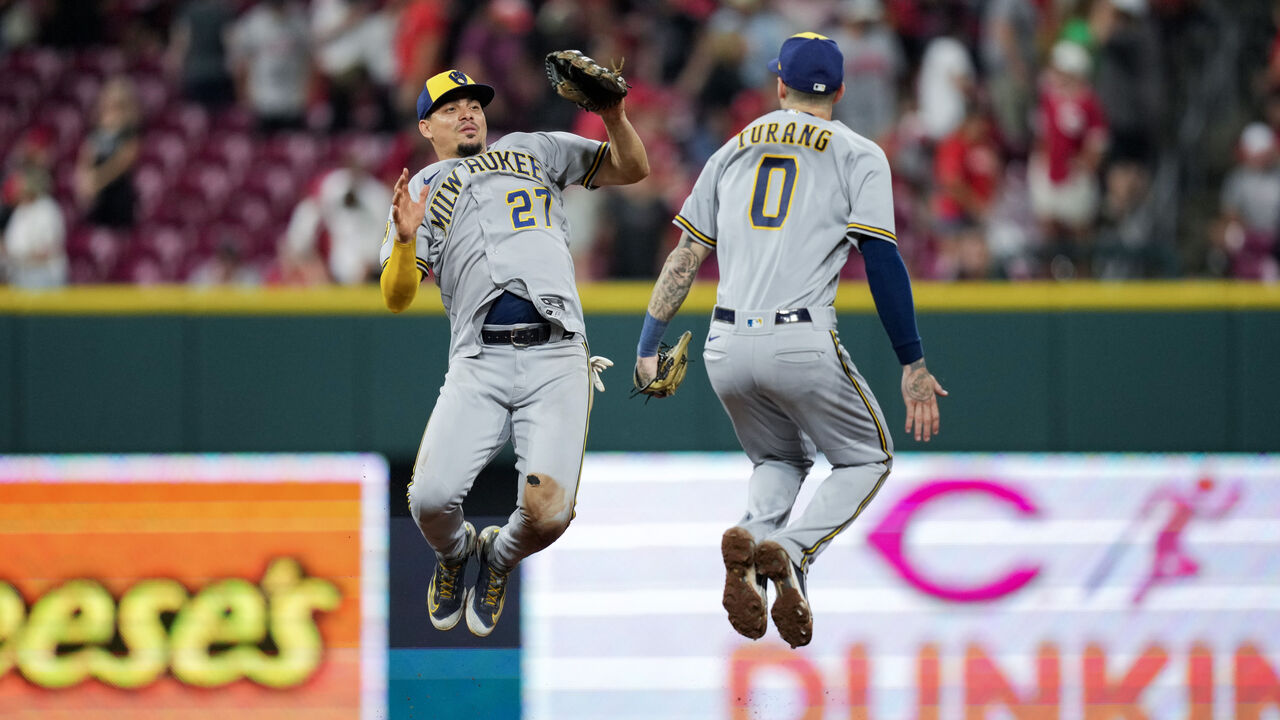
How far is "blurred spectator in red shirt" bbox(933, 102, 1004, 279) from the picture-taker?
427 inches

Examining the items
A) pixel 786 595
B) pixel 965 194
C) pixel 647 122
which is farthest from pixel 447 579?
pixel 965 194

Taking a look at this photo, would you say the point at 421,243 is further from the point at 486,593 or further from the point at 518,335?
the point at 486,593

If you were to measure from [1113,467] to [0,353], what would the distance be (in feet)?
22.8

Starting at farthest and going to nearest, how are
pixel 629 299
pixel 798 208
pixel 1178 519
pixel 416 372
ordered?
pixel 416 372, pixel 629 299, pixel 1178 519, pixel 798 208

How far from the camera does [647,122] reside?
1158 cm

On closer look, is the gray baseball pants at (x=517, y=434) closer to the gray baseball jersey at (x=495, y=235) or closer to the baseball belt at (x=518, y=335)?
the baseball belt at (x=518, y=335)

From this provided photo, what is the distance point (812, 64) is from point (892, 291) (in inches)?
37.1

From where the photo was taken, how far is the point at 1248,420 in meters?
10.0

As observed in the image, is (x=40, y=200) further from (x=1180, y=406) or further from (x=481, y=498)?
(x=1180, y=406)

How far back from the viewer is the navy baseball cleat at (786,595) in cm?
582

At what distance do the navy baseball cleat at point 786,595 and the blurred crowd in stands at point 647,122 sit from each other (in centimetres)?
516

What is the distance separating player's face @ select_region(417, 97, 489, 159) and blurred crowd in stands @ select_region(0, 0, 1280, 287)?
4479 mm

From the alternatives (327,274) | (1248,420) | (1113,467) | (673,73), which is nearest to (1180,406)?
(1248,420)

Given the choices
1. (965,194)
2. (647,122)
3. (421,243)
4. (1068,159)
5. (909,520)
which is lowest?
(909,520)
